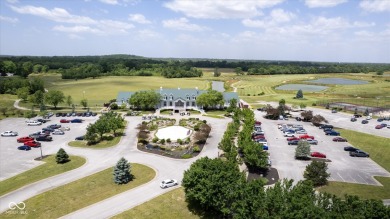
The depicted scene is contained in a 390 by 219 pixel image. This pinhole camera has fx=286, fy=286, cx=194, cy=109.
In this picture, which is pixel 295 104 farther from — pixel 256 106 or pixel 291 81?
pixel 291 81

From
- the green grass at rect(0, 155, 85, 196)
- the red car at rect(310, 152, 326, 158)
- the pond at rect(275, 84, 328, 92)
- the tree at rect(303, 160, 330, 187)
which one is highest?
the pond at rect(275, 84, 328, 92)

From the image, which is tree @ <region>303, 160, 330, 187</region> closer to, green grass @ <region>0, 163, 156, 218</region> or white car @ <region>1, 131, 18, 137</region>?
green grass @ <region>0, 163, 156, 218</region>

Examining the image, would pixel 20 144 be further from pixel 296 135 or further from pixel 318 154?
pixel 296 135

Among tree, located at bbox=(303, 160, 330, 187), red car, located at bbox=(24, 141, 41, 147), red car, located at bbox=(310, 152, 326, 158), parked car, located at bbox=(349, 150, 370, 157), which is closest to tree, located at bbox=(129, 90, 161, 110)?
red car, located at bbox=(24, 141, 41, 147)

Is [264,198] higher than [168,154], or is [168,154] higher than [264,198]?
[264,198]

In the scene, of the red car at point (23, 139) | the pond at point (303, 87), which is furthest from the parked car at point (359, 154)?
the pond at point (303, 87)

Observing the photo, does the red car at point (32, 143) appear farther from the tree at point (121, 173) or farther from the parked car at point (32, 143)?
the tree at point (121, 173)

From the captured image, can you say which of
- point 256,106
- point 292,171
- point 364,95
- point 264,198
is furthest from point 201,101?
point 364,95
